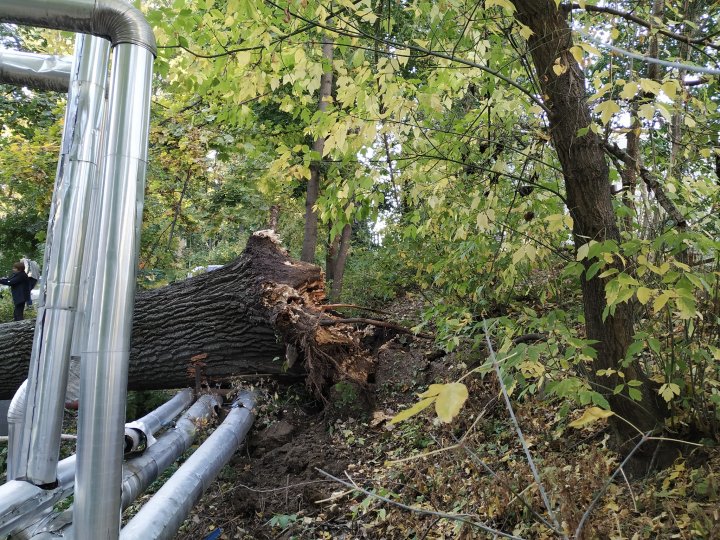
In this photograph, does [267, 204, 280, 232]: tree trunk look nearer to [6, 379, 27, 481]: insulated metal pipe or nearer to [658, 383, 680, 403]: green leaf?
[6, 379, 27, 481]: insulated metal pipe

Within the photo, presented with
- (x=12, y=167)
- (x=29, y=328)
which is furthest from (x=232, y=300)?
(x=12, y=167)

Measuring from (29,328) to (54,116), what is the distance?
556 centimetres

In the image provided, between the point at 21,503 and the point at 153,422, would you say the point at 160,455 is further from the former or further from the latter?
the point at 21,503

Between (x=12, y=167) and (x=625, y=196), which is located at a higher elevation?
(x=12, y=167)

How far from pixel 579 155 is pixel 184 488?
2836 mm

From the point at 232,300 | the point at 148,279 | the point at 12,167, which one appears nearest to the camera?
the point at 232,300

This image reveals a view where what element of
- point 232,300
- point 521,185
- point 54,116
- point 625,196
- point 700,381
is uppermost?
point 54,116

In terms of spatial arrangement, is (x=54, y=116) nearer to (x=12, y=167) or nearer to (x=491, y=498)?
(x=12, y=167)

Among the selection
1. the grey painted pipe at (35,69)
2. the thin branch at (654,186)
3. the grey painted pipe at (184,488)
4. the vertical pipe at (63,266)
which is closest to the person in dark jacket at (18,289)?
the grey painted pipe at (184,488)

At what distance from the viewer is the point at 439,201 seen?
3.24 meters

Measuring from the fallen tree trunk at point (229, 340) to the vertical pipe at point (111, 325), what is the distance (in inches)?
119

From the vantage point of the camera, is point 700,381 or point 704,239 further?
point 700,381

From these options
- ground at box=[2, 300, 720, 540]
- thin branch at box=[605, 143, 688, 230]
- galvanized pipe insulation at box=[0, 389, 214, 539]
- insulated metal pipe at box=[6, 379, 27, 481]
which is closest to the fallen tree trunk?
ground at box=[2, 300, 720, 540]

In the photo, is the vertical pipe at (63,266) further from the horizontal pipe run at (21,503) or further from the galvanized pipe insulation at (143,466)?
the galvanized pipe insulation at (143,466)
